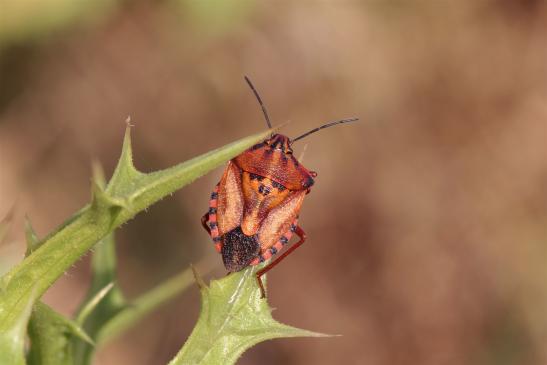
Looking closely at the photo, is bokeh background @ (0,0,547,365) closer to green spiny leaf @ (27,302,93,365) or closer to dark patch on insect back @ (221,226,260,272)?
dark patch on insect back @ (221,226,260,272)

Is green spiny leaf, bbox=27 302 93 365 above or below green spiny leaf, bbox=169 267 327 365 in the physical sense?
above

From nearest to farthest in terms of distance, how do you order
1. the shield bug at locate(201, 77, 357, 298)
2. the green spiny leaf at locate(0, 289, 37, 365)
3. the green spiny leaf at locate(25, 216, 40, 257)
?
the green spiny leaf at locate(0, 289, 37, 365) < the green spiny leaf at locate(25, 216, 40, 257) < the shield bug at locate(201, 77, 357, 298)

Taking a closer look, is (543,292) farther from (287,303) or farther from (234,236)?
(234,236)

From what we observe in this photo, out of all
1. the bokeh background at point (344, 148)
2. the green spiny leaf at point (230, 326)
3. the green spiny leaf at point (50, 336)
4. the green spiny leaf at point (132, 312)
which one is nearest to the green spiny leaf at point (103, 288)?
the green spiny leaf at point (132, 312)

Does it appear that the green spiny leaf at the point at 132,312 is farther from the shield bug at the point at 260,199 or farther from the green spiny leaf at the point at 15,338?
the green spiny leaf at the point at 15,338

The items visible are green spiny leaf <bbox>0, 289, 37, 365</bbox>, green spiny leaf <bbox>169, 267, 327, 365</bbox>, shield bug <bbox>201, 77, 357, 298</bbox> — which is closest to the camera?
green spiny leaf <bbox>0, 289, 37, 365</bbox>

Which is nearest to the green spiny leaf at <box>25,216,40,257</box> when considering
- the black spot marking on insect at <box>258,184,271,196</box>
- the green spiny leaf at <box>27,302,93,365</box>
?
the green spiny leaf at <box>27,302,93,365</box>

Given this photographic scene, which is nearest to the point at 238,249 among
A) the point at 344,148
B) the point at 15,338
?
the point at 15,338

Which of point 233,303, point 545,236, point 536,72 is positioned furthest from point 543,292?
point 233,303
